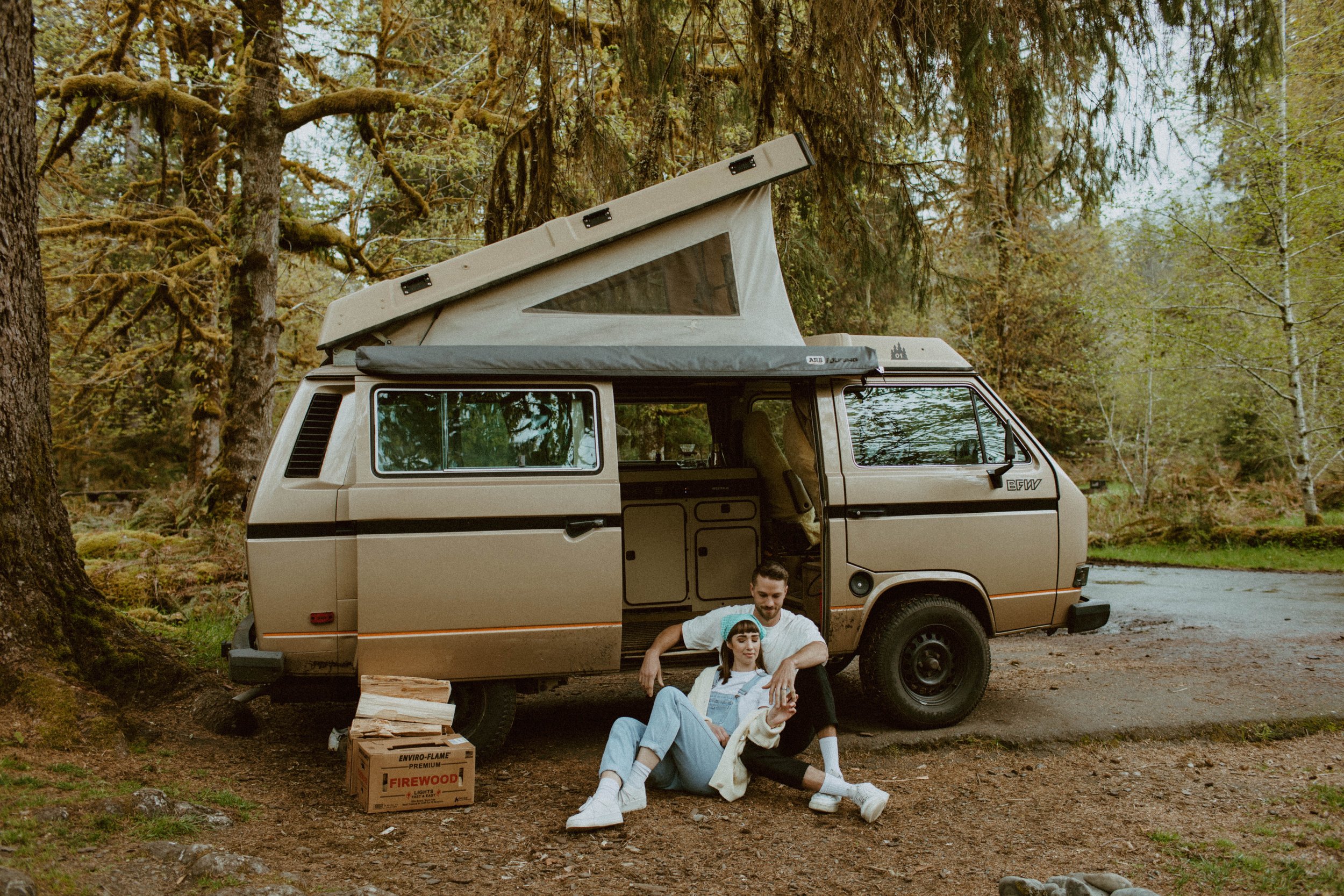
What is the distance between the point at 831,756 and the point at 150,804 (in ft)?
10.6

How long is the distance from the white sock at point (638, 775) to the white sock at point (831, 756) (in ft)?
Result: 2.96

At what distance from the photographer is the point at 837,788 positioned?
4867 mm

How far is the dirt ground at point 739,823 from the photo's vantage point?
158 inches

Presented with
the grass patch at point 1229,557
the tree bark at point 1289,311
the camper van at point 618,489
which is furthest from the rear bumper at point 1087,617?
the tree bark at point 1289,311

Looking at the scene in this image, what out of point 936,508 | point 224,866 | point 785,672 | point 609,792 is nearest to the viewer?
point 224,866

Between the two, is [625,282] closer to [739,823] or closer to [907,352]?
Answer: [907,352]

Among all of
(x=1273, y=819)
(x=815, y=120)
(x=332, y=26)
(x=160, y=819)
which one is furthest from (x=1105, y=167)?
(x=332, y=26)

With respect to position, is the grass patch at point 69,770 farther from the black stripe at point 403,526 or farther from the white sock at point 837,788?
the white sock at point 837,788

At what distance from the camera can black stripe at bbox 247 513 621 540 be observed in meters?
5.10

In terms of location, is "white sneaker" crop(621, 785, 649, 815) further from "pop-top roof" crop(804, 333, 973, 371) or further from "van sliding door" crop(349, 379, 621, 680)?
"pop-top roof" crop(804, 333, 973, 371)

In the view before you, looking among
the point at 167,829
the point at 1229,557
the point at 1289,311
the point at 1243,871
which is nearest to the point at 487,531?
the point at 167,829

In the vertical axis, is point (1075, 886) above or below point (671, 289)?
below

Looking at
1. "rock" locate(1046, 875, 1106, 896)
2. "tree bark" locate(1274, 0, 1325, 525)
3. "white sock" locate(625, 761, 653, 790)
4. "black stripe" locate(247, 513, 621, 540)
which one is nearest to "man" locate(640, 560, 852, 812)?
"white sock" locate(625, 761, 653, 790)

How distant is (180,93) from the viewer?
11922 mm
